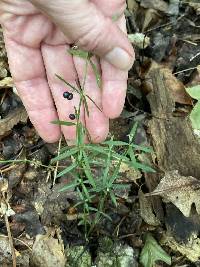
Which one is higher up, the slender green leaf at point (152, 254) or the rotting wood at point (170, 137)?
the rotting wood at point (170, 137)

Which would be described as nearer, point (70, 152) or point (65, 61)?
point (70, 152)

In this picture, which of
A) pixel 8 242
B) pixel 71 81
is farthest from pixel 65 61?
Answer: pixel 8 242

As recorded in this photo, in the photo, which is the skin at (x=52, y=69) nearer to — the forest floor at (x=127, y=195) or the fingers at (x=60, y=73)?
the fingers at (x=60, y=73)

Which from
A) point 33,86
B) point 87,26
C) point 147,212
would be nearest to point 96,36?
point 87,26

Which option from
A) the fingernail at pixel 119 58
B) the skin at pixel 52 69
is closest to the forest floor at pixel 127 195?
the skin at pixel 52 69

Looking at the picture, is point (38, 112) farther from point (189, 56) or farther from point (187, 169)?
point (189, 56)

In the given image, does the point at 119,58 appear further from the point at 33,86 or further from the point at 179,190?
the point at 179,190
